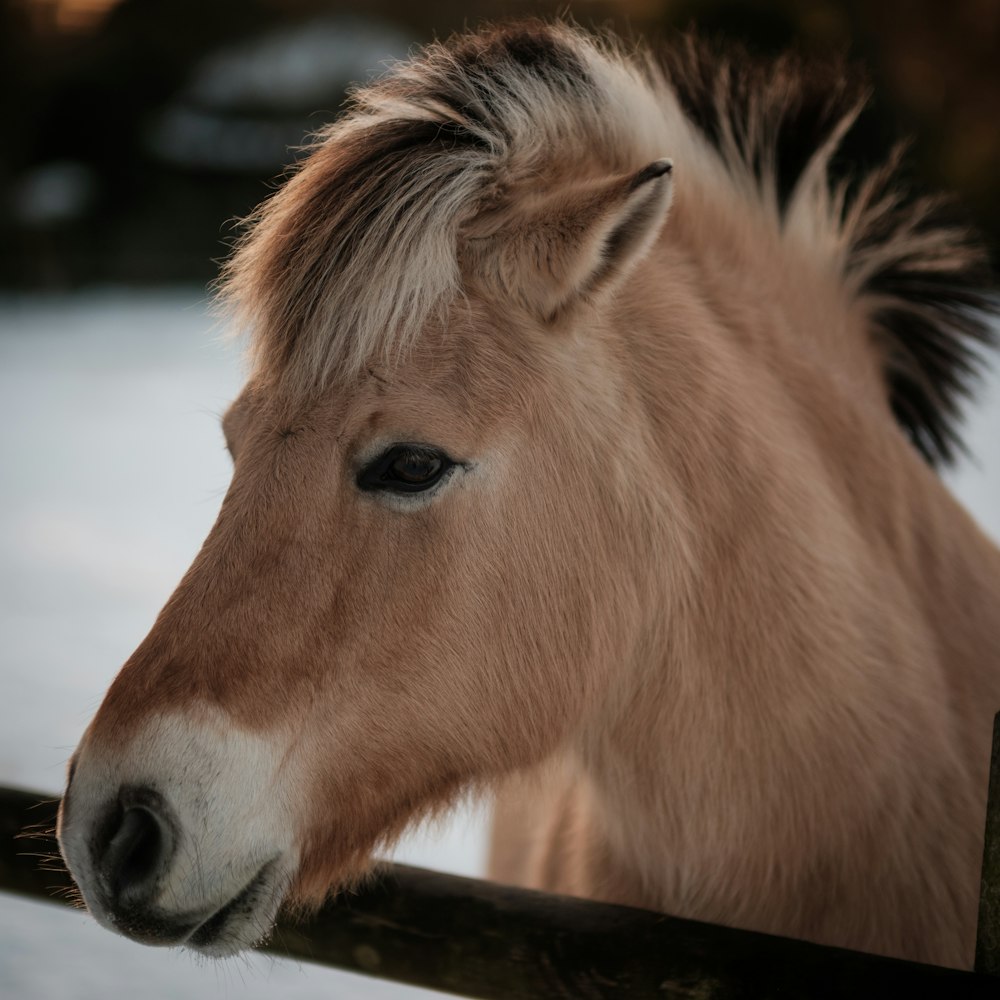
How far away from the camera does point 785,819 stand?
1751 millimetres

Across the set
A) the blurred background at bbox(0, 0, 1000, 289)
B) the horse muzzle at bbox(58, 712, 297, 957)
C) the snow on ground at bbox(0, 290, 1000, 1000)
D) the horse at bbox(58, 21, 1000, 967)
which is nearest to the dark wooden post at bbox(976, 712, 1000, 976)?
the horse at bbox(58, 21, 1000, 967)

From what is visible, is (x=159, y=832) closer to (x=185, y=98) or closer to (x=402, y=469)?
(x=402, y=469)

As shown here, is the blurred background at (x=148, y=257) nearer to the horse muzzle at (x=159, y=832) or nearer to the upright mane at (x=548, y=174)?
the upright mane at (x=548, y=174)

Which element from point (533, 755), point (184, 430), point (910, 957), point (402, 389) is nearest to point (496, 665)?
point (533, 755)

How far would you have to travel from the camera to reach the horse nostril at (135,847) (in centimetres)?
138

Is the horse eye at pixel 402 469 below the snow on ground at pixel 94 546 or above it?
above

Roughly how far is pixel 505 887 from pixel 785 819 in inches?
19.1

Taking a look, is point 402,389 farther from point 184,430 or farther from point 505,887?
point 184,430

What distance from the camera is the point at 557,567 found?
166cm

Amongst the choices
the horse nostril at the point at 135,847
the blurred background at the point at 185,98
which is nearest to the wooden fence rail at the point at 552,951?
the horse nostril at the point at 135,847

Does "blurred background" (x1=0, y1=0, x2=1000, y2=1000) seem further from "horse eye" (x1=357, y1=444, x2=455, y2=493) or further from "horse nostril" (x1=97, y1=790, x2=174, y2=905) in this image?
→ "horse eye" (x1=357, y1=444, x2=455, y2=493)

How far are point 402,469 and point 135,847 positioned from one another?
0.62 m

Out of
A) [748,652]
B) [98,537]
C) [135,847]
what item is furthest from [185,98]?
[135,847]

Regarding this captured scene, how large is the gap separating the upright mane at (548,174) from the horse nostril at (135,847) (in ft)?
2.12
